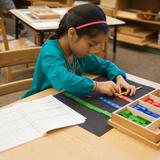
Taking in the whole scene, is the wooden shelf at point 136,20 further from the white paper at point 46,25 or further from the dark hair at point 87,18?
the dark hair at point 87,18

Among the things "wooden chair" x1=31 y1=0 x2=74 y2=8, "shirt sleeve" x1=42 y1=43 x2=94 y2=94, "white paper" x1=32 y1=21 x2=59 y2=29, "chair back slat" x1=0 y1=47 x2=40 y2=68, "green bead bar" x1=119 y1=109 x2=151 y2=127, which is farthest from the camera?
"wooden chair" x1=31 y1=0 x2=74 y2=8

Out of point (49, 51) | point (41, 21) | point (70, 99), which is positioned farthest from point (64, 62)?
point (41, 21)

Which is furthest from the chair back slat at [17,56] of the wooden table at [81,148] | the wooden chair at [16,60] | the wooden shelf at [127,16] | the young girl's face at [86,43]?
the wooden shelf at [127,16]

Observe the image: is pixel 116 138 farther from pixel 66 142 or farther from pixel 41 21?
pixel 41 21

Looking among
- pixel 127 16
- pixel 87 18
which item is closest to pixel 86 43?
pixel 87 18

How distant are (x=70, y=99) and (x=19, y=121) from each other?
0.82ft

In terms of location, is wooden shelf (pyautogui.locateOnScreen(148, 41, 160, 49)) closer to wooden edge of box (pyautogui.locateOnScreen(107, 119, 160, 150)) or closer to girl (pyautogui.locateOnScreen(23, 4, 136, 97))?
girl (pyautogui.locateOnScreen(23, 4, 136, 97))

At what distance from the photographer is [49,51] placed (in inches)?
48.1

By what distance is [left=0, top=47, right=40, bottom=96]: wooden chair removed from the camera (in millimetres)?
1309

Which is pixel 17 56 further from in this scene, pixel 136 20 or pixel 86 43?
pixel 136 20

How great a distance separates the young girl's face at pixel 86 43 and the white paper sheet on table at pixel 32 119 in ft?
0.87

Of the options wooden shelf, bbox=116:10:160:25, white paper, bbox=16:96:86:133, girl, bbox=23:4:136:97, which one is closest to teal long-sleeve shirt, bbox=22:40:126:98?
girl, bbox=23:4:136:97

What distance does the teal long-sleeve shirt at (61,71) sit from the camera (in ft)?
3.73

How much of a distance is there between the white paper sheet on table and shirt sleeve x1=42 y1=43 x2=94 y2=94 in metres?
0.09
